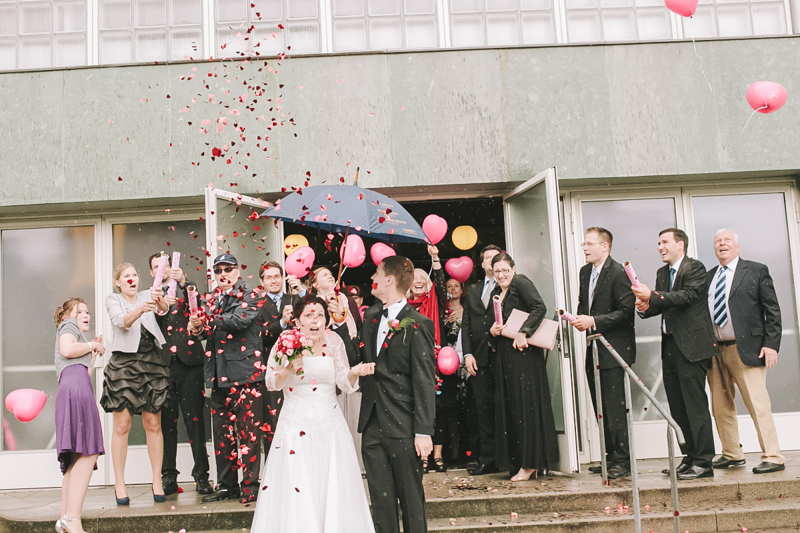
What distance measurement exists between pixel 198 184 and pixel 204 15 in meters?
1.85

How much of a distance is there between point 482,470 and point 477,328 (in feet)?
4.25

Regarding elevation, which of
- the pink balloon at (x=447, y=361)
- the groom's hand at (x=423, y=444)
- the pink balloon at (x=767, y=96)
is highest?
the pink balloon at (x=767, y=96)

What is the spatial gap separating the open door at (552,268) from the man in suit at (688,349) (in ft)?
2.55

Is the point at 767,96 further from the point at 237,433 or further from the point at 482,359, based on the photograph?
the point at 237,433

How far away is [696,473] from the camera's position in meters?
6.34

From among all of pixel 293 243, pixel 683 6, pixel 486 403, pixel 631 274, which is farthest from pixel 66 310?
pixel 683 6

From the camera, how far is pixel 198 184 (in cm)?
767

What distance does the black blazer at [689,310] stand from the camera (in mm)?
6434

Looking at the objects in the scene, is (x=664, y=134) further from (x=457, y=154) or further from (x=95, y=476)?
(x=95, y=476)

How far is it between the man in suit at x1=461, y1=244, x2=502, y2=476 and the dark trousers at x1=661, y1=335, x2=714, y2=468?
153 centimetres

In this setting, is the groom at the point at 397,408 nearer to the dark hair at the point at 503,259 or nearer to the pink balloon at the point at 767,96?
the dark hair at the point at 503,259

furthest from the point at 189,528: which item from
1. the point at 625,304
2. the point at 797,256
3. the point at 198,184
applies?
the point at 797,256

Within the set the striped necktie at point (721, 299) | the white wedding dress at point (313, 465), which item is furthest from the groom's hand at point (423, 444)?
the striped necktie at point (721, 299)

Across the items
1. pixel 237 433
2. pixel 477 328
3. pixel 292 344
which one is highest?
pixel 477 328
